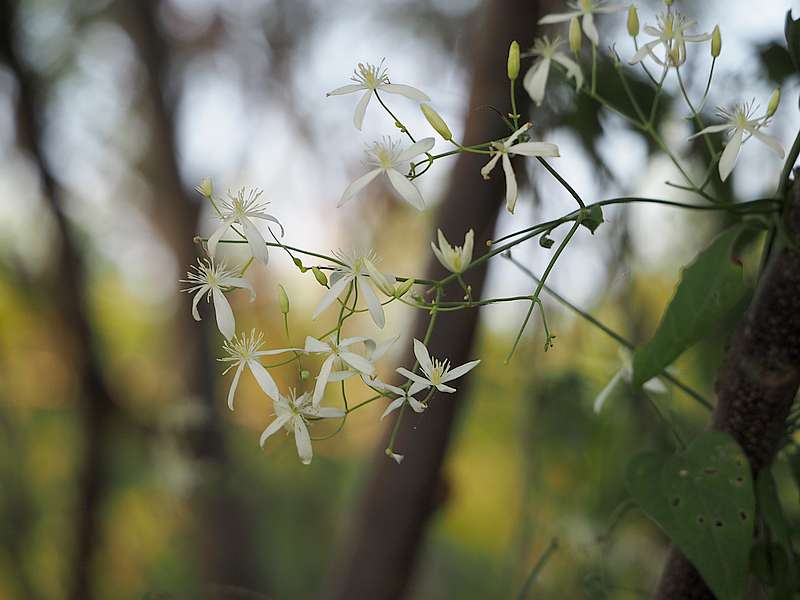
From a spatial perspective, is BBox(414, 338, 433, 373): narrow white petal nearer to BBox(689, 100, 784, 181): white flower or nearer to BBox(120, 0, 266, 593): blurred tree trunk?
BBox(689, 100, 784, 181): white flower

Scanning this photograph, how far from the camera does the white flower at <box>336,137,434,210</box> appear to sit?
0.79ft

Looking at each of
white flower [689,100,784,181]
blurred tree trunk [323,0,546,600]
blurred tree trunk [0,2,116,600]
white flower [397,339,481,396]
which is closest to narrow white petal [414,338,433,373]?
white flower [397,339,481,396]

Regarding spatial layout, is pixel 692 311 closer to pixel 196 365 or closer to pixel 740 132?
pixel 740 132

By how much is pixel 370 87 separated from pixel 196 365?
33.4 inches

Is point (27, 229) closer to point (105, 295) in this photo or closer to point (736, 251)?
point (105, 295)

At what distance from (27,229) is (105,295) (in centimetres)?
59

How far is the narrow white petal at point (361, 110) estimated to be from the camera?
0.82ft

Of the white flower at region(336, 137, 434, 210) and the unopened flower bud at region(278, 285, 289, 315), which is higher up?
the white flower at region(336, 137, 434, 210)

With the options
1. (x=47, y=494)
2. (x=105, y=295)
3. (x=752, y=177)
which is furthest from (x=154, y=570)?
(x=752, y=177)

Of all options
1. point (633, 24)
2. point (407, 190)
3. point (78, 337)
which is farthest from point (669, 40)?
point (78, 337)

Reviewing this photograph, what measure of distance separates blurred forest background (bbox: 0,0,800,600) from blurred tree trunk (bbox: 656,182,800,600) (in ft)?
0.35

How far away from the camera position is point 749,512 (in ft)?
0.92

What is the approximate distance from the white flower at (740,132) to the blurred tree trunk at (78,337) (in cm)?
100

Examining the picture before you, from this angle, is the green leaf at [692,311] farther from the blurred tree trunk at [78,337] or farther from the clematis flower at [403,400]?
the blurred tree trunk at [78,337]
